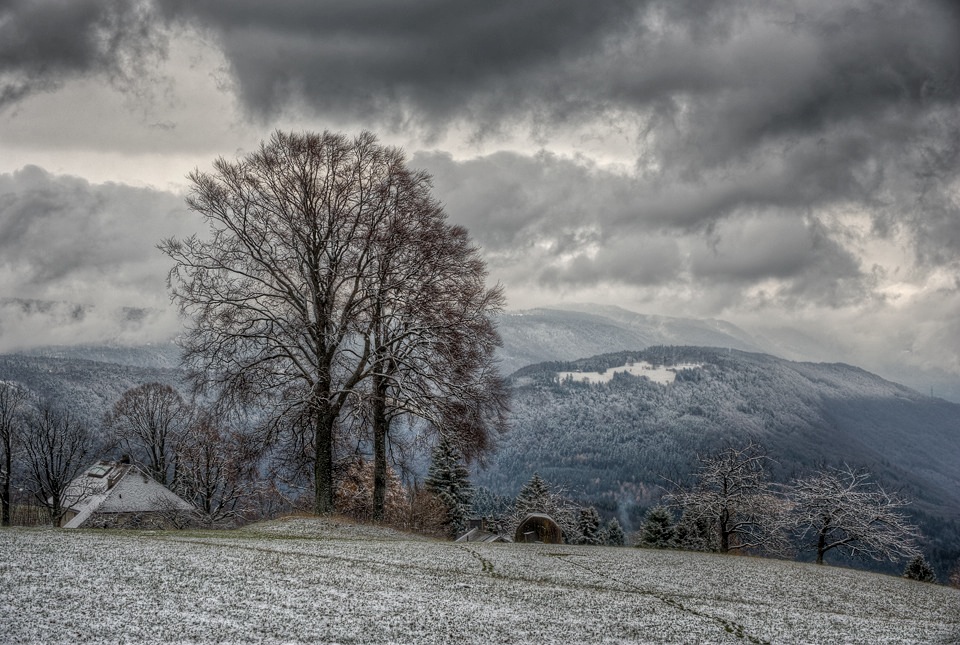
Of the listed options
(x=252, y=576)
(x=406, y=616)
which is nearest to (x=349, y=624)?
(x=406, y=616)

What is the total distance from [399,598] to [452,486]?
160 feet

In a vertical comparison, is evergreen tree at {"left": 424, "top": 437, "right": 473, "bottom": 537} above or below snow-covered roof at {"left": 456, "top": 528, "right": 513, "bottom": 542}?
above

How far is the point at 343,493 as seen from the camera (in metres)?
40.9

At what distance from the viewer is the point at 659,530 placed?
2606 inches

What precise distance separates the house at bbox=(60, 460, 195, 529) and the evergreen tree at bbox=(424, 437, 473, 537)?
20385mm

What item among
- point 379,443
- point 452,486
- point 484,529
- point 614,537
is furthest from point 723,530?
point 614,537

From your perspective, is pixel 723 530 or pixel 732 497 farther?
pixel 723 530

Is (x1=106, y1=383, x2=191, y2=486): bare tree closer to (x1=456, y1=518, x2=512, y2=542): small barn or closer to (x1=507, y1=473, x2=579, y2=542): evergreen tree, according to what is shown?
(x1=456, y1=518, x2=512, y2=542): small barn

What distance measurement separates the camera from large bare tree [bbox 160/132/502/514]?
2664 centimetres

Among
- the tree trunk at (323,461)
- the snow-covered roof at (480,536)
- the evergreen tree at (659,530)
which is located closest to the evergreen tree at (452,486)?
the snow-covered roof at (480,536)

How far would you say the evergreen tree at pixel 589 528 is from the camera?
77500 mm

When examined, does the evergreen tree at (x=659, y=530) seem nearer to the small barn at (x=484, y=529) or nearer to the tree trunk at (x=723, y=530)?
the small barn at (x=484, y=529)

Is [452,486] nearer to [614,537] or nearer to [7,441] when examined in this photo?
[614,537]

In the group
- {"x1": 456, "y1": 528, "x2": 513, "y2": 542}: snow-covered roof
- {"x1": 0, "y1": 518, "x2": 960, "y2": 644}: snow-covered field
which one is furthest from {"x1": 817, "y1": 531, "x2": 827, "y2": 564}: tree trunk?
{"x1": 456, "y1": 528, "x2": 513, "y2": 542}: snow-covered roof
